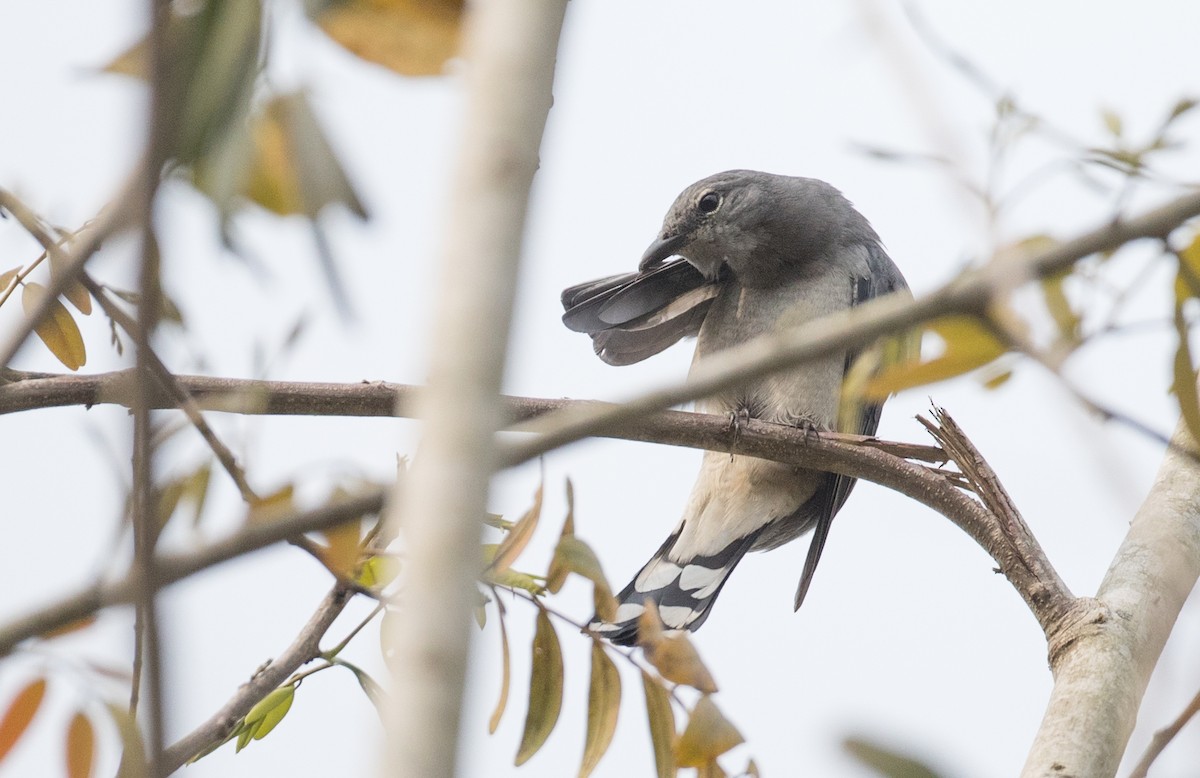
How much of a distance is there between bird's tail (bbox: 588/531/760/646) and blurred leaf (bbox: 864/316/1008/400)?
284 cm

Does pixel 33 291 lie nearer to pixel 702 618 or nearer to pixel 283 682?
pixel 283 682

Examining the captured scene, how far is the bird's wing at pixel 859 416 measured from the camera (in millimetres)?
4422

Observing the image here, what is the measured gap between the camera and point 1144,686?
2.07m

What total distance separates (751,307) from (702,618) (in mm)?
1334

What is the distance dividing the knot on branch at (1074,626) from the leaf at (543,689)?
1067 millimetres

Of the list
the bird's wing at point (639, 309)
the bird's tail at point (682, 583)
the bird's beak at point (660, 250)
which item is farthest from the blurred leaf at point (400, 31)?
the bird's beak at point (660, 250)

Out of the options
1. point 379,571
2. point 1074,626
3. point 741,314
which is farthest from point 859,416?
point 379,571

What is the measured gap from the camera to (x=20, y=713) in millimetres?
1567

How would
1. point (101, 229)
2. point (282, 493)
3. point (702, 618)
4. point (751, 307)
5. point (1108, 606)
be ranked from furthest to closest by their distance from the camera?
point (751, 307), point (702, 618), point (1108, 606), point (282, 493), point (101, 229)

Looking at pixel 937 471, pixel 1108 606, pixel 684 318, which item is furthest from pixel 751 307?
pixel 1108 606

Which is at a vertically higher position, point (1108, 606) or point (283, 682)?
point (1108, 606)

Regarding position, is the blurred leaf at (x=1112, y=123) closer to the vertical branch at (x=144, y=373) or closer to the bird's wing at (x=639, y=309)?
the vertical branch at (x=144, y=373)

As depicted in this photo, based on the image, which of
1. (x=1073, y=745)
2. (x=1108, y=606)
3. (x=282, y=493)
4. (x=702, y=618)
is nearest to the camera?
(x=282, y=493)

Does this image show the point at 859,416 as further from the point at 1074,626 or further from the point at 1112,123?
the point at 1112,123
